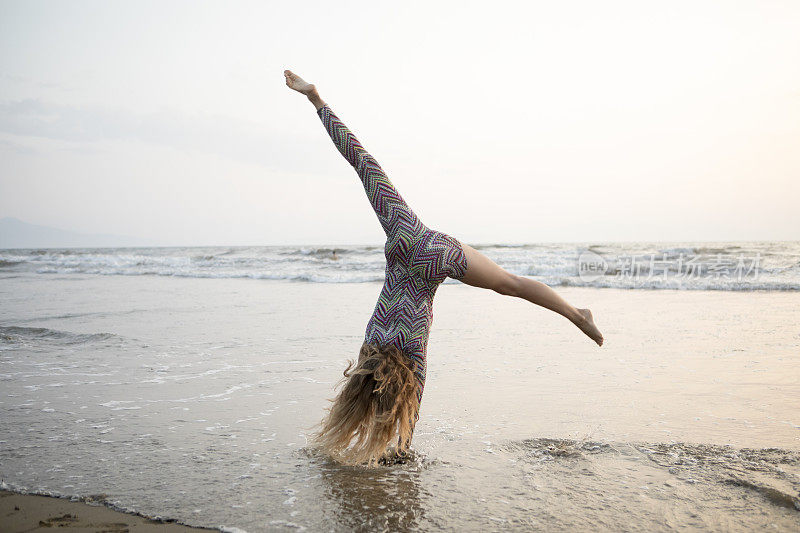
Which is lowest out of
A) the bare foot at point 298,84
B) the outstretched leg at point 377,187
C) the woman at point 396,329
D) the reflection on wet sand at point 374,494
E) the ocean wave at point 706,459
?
the reflection on wet sand at point 374,494

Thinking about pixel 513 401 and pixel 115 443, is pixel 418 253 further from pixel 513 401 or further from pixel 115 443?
pixel 115 443

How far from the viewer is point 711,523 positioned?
2.61 metres

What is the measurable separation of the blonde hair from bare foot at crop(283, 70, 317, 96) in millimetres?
1734

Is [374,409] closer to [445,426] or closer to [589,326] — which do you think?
[445,426]

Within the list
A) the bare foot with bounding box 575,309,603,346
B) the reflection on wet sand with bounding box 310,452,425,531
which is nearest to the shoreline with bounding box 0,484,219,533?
the reflection on wet sand with bounding box 310,452,425,531

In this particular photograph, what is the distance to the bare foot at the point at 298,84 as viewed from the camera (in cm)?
372

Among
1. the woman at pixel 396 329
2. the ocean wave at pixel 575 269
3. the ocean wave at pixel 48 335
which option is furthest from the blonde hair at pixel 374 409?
the ocean wave at pixel 575 269

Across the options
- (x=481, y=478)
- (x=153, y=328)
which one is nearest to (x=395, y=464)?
(x=481, y=478)

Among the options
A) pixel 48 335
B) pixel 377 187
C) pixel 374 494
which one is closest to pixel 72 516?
pixel 374 494

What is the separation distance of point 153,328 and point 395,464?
5899 millimetres

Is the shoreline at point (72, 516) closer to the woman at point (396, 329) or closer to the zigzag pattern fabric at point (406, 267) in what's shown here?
the woman at point (396, 329)

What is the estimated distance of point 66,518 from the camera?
2617 millimetres

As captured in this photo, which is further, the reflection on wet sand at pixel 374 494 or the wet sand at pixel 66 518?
the reflection on wet sand at pixel 374 494

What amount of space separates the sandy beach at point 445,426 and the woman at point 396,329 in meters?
0.23
